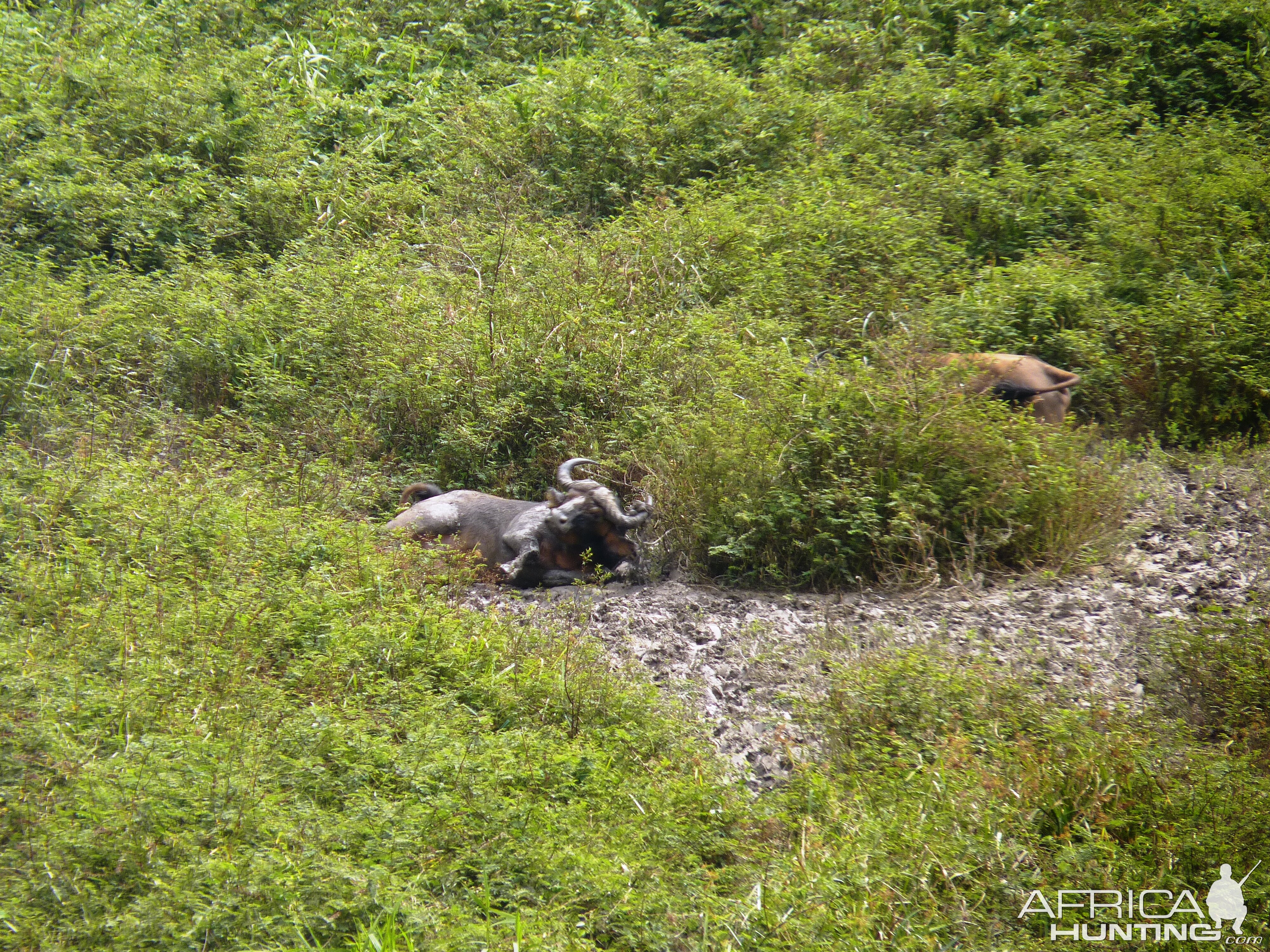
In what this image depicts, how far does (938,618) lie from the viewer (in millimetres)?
5418

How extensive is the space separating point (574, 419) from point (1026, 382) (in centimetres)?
291

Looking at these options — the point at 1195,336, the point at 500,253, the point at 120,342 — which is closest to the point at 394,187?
the point at 500,253

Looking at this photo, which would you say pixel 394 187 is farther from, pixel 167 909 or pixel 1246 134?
pixel 167 909

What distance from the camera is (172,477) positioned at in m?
6.24

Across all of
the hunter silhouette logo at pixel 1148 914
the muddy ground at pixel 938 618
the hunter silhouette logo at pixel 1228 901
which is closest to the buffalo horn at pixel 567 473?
the muddy ground at pixel 938 618

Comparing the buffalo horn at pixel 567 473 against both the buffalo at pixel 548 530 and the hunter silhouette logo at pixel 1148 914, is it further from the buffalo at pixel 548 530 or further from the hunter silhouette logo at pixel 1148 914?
the hunter silhouette logo at pixel 1148 914

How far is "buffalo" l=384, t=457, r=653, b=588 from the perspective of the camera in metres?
6.55

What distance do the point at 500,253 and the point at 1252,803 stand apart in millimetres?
6996

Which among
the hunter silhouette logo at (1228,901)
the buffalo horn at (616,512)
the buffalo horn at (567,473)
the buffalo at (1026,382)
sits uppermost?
the buffalo at (1026,382)

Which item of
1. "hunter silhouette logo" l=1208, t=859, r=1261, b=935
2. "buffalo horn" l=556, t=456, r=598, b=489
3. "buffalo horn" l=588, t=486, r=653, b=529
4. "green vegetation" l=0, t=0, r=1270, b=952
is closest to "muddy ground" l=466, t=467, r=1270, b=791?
"green vegetation" l=0, t=0, r=1270, b=952

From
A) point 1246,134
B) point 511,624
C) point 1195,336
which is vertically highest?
point 1246,134

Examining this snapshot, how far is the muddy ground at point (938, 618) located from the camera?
4.77 metres

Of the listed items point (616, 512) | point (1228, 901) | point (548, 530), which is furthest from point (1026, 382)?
point (1228, 901)

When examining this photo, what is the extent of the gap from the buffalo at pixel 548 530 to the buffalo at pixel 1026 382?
2.22 metres
